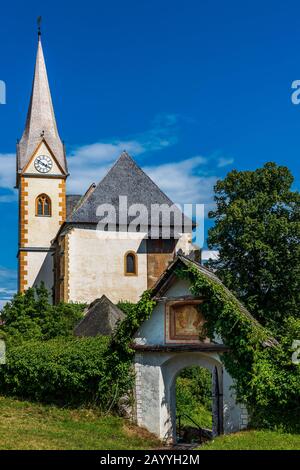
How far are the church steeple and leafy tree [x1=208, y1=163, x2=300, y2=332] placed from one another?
59.9 ft

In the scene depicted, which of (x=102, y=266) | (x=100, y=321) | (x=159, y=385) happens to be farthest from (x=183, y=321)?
(x=102, y=266)

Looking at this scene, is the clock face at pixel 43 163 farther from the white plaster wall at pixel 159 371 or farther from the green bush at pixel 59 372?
the white plaster wall at pixel 159 371

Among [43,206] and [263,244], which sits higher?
[43,206]

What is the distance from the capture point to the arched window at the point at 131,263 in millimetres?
46750

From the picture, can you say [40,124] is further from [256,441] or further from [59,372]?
[256,441]

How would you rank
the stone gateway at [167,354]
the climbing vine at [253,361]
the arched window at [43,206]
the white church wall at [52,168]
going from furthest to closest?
1. the white church wall at [52,168]
2. the arched window at [43,206]
3. the stone gateway at [167,354]
4. the climbing vine at [253,361]

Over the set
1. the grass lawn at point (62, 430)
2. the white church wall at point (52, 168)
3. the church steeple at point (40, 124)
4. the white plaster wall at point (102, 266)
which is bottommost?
the grass lawn at point (62, 430)

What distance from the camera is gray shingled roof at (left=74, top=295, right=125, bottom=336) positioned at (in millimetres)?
32197

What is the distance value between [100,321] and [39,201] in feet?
68.9

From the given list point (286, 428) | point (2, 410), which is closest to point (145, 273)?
point (2, 410)

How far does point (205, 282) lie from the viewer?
19.7m

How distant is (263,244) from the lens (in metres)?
36.9

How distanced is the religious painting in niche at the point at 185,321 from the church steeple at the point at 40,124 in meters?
33.5

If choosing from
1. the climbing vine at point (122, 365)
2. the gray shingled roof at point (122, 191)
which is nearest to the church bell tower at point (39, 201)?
the gray shingled roof at point (122, 191)
